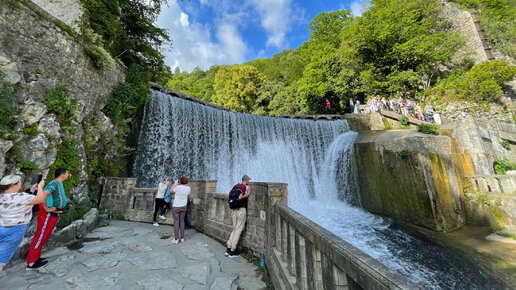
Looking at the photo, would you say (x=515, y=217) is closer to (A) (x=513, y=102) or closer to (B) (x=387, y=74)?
(B) (x=387, y=74)

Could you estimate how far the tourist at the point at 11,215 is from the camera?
3061 millimetres

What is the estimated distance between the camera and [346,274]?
1478 millimetres

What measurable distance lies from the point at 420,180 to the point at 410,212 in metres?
1.56

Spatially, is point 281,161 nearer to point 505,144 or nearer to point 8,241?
point 8,241

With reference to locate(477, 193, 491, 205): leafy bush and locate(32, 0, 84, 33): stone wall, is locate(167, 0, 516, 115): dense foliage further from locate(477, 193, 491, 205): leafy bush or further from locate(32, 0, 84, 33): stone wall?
locate(32, 0, 84, 33): stone wall

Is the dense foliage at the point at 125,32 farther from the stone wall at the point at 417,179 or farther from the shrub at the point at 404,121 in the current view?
the shrub at the point at 404,121

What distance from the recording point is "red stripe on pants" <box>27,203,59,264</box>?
12.1 ft

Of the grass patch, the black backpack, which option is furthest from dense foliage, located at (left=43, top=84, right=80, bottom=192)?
the grass patch

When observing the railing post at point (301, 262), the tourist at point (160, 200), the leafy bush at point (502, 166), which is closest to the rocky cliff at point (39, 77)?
the tourist at point (160, 200)

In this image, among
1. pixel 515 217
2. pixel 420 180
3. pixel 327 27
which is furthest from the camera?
pixel 327 27

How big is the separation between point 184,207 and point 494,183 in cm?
1322

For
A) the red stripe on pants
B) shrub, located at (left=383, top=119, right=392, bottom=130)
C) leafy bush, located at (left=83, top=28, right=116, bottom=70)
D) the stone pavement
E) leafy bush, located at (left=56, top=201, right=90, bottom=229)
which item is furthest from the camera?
shrub, located at (left=383, top=119, right=392, bottom=130)

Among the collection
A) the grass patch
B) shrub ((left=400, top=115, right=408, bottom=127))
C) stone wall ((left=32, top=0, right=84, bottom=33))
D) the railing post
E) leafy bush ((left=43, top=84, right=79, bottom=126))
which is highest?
stone wall ((left=32, top=0, right=84, bottom=33))

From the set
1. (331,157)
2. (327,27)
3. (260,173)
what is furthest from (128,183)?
(327,27)
